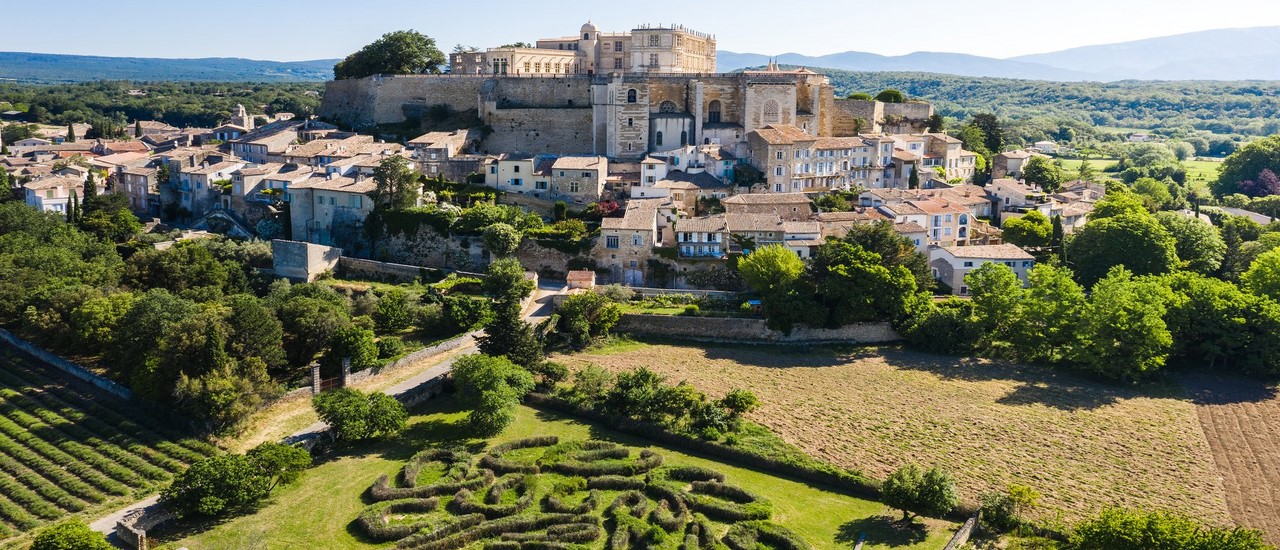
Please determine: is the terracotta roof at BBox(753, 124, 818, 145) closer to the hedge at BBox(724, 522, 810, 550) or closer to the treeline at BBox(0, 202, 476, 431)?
the treeline at BBox(0, 202, 476, 431)

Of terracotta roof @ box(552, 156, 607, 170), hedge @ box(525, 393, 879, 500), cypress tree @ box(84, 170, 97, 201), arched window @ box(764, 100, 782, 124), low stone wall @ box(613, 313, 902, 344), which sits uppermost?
arched window @ box(764, 100, 782, 124)

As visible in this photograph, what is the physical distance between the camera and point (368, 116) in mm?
67812

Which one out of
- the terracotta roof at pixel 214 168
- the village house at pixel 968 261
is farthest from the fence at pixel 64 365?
the village house at pixel 968 261

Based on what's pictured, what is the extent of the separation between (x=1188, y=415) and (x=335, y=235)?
38.1m

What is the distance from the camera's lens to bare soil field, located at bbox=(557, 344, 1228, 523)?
29.8 metres

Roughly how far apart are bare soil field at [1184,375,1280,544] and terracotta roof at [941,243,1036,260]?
9.69 m

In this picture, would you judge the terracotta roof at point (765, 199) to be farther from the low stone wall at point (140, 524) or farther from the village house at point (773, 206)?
the low stone wall at point (140, 524)

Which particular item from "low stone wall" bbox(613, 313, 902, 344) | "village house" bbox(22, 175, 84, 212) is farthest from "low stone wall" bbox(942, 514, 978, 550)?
"village house" bbox(22, 175, 84, 212)

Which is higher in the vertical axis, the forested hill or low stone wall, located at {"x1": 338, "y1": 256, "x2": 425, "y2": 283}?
the forested hill

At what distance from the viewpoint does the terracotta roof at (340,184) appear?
163 feet

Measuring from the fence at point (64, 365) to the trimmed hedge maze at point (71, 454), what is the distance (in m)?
0.54

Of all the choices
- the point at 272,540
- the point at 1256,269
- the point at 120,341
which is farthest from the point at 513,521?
the point at 1256,269

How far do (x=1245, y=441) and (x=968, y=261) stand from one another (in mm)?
15139

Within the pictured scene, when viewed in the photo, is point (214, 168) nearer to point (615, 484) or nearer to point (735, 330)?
point (735, 330)
